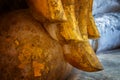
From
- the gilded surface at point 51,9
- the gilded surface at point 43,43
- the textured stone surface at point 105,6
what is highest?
the gilded surface at point 51,9

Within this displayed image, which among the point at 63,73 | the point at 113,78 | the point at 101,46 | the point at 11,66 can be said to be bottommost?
the point at 101,46

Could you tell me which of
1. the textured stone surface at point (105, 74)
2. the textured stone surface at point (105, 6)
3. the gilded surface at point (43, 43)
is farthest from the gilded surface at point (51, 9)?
the textured stone surface at point (105, 6)

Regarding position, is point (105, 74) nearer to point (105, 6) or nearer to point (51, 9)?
point (51, 9)

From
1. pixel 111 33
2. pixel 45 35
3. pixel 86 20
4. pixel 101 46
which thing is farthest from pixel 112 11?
pixel 45 35

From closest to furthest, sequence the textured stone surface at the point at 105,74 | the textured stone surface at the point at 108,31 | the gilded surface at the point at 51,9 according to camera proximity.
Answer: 1. the gilded surface at the point at 51,9
2. the textured stone surface at the point at 105,74
3. the textured stone surface at the point at 108,31

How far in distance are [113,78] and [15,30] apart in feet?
1.63

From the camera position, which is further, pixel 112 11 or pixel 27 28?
pixel 112 11

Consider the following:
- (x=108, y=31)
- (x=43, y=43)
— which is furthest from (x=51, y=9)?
(x=108, y=31)

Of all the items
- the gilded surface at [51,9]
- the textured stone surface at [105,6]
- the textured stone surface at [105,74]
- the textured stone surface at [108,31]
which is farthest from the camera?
the textured stone surface at [105,6]

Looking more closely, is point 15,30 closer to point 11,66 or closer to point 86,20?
point 11,66

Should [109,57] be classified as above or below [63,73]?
below

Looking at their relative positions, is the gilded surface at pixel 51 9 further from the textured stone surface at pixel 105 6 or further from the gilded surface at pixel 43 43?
the textured stone surface at pixel 105 6

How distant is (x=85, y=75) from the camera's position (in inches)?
43.3

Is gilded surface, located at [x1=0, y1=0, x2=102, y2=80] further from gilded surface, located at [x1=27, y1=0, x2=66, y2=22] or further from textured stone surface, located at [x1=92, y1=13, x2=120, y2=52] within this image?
textured stone surface, located at [x1=92, y1=13, x2=120, y2=52]
